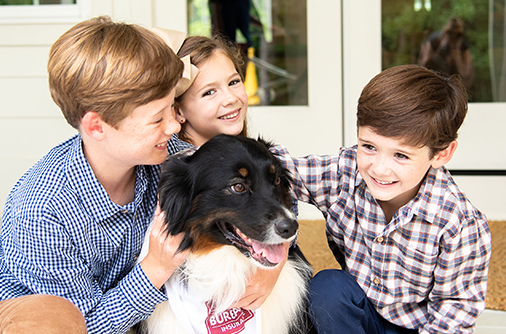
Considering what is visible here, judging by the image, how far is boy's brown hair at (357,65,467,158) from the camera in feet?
5.38

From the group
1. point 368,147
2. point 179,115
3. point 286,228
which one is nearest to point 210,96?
point 179,115

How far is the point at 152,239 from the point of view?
5.33 ft

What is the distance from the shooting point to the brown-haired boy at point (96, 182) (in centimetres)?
151

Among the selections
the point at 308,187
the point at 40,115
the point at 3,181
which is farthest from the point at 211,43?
the point at 3,181

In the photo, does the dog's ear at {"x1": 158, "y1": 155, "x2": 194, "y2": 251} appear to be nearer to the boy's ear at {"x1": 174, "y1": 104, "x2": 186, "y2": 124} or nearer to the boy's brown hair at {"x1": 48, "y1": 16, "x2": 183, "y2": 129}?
the boy's brown hair at {"x1": 48, "y1": 16, "x2": 183, "y2": 129}

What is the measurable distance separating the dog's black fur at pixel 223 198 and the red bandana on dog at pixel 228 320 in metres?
0.18

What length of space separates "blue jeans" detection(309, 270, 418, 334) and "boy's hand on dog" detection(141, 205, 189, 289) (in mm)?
567

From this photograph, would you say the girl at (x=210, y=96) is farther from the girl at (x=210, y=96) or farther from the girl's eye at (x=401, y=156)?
the girl's eye at (x=401, y=156)

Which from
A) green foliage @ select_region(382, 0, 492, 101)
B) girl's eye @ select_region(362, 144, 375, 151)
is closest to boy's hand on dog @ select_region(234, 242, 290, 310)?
girl's eye @ select_region(362, 144, 375, 151)

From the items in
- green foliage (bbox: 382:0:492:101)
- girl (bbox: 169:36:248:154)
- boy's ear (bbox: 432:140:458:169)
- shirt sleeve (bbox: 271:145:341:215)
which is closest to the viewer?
boy's ear (bbox: 432:140:458:169)

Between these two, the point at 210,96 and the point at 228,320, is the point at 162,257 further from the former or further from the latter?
the point at 210,96

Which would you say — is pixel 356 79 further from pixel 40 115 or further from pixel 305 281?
pixel 40 115

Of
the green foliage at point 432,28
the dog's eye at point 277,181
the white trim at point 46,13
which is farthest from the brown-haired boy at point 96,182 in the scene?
the green foliage at point 432,28

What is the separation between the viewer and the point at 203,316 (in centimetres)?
167
